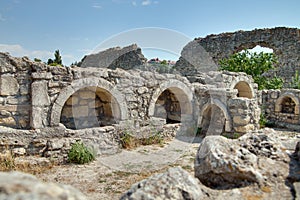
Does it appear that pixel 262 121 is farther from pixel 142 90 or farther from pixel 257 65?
pixel 142 90

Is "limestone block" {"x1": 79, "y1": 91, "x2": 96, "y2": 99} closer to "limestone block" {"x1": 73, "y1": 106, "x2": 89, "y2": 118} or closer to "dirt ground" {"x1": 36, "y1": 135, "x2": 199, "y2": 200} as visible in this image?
"limestone block" {"x1": 73, "y1": 106, "x2": 89, "y2": 118}

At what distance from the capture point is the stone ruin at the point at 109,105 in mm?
4508

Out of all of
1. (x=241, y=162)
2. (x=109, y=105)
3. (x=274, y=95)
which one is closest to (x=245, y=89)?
(x=274, y=95)

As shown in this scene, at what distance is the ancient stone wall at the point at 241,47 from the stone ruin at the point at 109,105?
15.4ft

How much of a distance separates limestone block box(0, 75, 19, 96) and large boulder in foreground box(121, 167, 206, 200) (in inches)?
158

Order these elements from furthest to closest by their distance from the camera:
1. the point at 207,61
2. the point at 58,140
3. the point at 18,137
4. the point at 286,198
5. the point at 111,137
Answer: the point at 207,61 < the point at 111,137 < the point at 58,140 < the point at 18,137 < the point at 286,198

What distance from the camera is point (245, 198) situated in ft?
4.50

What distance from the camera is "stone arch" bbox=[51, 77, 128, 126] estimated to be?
4.75 metres

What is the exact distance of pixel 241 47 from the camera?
54.6 ft

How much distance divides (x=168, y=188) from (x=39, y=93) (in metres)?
4.00

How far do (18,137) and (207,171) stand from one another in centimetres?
403

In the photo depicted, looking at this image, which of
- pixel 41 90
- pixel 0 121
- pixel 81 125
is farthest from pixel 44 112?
pixel 81 125

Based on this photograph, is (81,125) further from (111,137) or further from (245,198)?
(245,198)

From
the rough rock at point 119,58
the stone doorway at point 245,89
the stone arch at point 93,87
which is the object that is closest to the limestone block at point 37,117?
the stone arch at point 93,87
